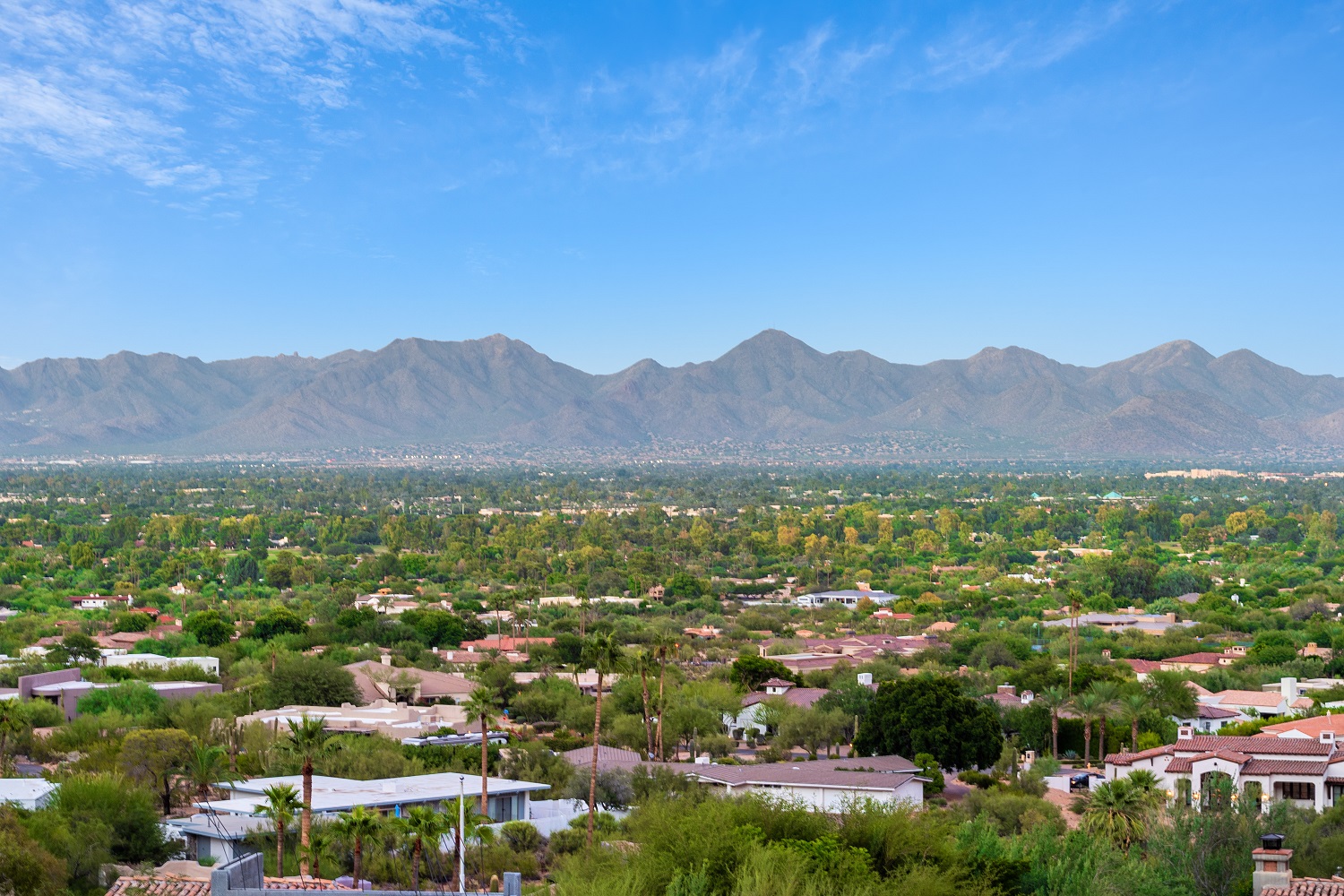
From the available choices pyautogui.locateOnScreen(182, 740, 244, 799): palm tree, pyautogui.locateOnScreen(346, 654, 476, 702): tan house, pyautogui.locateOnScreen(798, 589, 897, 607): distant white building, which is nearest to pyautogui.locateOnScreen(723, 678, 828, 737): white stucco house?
pyautogui.locateOnScreen(346, 654, 476, 702): tan house

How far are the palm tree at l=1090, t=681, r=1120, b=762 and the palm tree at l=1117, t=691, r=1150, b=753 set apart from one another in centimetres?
26

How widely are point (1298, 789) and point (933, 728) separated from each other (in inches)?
359

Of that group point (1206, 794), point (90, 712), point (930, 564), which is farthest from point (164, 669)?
point (930, 564)

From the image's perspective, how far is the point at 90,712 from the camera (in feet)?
134

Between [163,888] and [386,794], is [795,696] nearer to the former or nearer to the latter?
[386,794]

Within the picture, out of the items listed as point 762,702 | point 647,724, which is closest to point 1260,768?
point 647,724

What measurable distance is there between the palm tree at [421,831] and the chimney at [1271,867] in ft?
36.8

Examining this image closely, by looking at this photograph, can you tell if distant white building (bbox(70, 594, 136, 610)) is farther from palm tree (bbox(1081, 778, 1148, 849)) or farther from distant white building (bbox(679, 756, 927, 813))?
palm tree (bbox(1081, 778, 1148, 849))

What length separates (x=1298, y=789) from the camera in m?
30.5

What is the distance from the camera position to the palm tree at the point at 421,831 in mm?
23875

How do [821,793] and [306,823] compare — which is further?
[821,793]

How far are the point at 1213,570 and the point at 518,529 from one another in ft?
161

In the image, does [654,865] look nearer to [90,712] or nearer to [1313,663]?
[90,712]

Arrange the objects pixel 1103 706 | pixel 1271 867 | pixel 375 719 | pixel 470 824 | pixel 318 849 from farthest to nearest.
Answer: pixel 375 719 < pixel 1103 706 < pixel 470 824 < pixel 318 849 < pixel 1271 867
